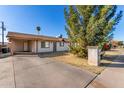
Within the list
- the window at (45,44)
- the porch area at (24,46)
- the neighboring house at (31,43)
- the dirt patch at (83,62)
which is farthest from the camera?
the window at (45,44)

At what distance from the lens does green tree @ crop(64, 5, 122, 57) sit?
37.8 feet

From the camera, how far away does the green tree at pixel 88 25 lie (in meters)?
11.5

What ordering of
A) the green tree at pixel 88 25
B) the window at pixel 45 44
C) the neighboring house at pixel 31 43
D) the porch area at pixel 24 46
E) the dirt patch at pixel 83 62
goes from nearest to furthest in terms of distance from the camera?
the dirt patch at pixel 83 62, the green tree at pixel 88 25, the neighboring house at pixel 31 43, the porch area at pixel 24 46, the window at pixel 45 44

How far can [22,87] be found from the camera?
4633 mm

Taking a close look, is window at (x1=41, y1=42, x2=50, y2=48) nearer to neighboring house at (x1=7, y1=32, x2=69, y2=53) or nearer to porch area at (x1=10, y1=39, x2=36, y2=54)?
neighboring house at (x1=7, y1=32, x2=69, y2=53)

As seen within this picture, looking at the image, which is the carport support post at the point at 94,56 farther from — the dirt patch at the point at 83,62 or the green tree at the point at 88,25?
the green tree at the point at 88,25

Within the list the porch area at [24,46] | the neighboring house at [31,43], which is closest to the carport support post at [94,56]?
the neighboring house at [31,43]

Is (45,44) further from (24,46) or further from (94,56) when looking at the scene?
(94,56)

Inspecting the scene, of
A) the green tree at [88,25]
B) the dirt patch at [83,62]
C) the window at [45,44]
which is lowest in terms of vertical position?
the dirt patch at [83,62]

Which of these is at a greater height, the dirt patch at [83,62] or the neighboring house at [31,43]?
the neighboring house at [31,43]

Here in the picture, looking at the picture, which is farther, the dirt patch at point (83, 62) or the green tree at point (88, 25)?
the green tree at point (88, 25)

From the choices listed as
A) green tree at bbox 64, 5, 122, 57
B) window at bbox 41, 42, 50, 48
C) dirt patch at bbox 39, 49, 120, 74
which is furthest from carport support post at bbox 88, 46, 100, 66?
window at bbox 41, 42, 50, 48

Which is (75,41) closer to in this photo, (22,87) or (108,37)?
(108,37)
